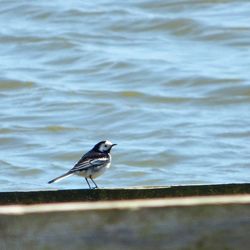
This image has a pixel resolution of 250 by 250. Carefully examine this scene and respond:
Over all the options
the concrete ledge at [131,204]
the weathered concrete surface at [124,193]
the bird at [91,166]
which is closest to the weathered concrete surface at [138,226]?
the concrete ledge at [131,204]

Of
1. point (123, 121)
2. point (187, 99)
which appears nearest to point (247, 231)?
point (123, 121)

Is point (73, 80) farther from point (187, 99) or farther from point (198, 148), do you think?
point (198, 148)

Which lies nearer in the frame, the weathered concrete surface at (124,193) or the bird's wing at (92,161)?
the weathered concrete surface at (124,193)

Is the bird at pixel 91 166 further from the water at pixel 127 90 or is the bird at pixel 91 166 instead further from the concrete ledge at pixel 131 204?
the concrete ledge at pixel 131 204

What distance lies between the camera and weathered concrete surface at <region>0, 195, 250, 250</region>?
363 centimetres

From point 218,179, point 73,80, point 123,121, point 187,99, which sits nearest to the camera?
point 218,179

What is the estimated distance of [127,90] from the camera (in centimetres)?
1491

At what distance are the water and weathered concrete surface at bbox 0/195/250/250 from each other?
6462mm

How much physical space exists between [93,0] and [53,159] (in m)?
8.61

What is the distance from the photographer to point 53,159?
460 inches

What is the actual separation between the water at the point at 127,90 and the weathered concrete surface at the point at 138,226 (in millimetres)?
6462

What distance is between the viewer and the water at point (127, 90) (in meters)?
11.4

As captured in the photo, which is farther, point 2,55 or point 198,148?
point 2,55

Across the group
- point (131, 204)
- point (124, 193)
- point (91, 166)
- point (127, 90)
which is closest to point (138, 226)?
point (131, 204)
